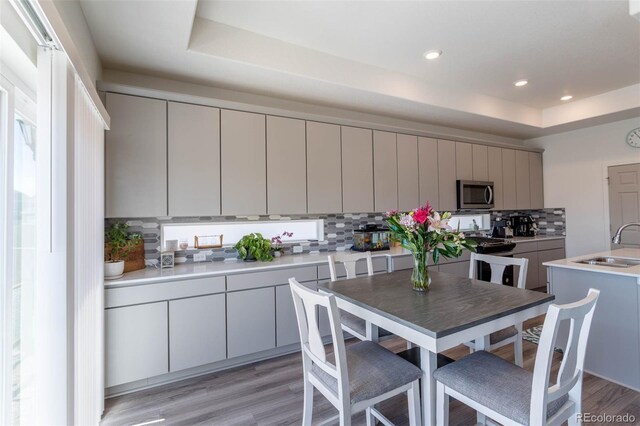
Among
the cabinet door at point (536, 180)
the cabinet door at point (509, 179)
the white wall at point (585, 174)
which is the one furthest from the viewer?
the cabinet door at point (536, 180)

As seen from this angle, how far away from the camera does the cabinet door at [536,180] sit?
16.5 feet

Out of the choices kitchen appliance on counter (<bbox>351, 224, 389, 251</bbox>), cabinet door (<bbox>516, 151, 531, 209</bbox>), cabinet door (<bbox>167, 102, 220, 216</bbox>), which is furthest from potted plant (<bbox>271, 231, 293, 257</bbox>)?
cabinet door (<bbox>516, 151, 531, 209</bbox>)

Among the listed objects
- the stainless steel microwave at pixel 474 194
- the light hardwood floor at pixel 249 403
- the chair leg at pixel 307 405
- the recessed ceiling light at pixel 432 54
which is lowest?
the light hardwood floor at pixel 249 403

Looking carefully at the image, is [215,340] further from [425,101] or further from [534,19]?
[534,19]

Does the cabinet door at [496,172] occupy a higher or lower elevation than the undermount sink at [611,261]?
higher

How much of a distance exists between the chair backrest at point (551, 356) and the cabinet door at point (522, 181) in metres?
4.17

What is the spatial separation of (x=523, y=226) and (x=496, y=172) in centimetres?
128

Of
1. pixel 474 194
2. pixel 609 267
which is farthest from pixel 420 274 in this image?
pixel 474 194

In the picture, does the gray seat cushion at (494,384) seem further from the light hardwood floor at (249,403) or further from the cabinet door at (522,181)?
the cabinet door at (522,181)

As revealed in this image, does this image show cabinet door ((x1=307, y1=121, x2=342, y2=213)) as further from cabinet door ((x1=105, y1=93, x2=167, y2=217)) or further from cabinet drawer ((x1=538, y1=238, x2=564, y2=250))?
cabinet drawer ((x1=538, y1=238, x2=564, y2=250))

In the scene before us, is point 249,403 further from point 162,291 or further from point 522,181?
point 522,181

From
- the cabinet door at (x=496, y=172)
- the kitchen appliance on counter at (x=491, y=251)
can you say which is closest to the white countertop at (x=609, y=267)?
the kitchen appliance on counter at (x=491, y=251)

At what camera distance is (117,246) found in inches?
93.7

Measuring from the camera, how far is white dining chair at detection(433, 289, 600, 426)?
1.13 meters
